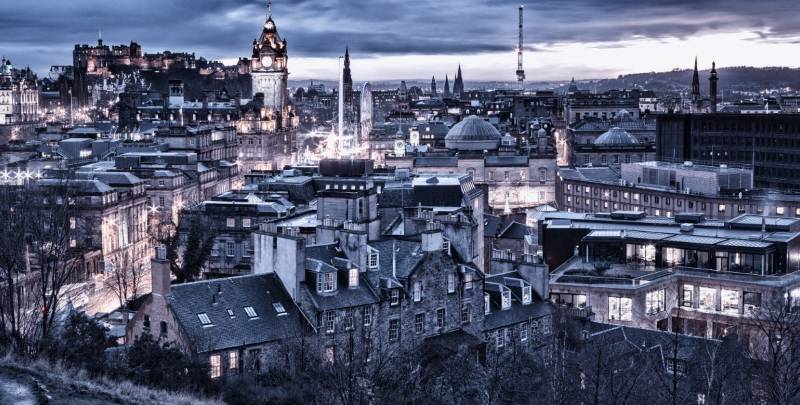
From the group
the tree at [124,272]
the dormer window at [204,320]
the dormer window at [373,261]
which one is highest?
the dormer window at [373,261]

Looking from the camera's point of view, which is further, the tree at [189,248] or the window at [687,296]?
the tree at [189,248]

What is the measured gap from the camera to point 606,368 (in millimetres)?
45125

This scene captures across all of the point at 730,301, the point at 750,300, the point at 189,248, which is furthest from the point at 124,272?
the point at 750,300

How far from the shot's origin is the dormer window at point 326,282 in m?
46.6

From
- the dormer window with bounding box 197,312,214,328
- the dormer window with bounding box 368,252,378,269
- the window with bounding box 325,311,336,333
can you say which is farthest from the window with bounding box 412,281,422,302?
the dormer window with bounding box 197,312,214,328

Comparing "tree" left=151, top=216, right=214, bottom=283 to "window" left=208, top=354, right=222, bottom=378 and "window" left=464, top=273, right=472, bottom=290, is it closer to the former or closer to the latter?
"window" left=464, top=273, right=472, bottom=290

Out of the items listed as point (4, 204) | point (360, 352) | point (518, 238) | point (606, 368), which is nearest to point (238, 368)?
point (360, 352)

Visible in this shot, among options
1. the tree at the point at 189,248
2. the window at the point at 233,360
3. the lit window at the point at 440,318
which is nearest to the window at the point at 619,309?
the lit window at the point at 440,318

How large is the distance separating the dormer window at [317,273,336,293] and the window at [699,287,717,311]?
90.2ft

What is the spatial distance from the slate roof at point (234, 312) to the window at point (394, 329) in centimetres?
445

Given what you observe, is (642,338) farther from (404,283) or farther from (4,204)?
A: (4,204)

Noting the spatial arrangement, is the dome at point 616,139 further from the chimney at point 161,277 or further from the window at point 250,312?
the chimney at point 161,277

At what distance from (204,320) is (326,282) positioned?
5690mm

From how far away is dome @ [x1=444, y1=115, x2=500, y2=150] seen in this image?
484 feet
